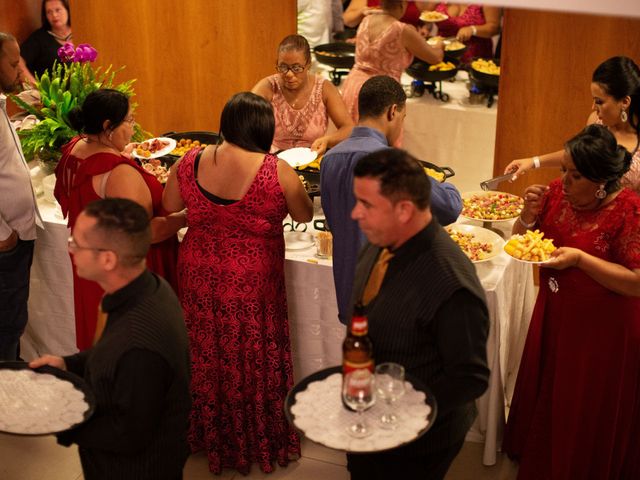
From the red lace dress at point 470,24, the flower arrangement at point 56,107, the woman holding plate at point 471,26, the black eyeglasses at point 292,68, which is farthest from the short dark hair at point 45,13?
the red lace dress at point 470,24

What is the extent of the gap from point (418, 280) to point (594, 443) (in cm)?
133

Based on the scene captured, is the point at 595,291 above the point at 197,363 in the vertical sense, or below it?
above

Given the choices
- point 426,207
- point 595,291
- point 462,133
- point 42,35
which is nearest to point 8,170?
point 426,207

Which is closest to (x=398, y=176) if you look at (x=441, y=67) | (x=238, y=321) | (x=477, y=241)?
(x=238, y=321)

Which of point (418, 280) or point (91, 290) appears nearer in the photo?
point (418, 280)

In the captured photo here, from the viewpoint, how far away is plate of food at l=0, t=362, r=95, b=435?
214cm

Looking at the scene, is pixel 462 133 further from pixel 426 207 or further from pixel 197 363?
pixel 426 207

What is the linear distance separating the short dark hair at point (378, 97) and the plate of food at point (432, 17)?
3.52 metres

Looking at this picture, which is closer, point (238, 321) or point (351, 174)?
point (351, 174)

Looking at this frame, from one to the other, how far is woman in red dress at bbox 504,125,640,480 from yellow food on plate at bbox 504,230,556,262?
0.20 feet

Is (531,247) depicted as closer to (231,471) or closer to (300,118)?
(231,471)

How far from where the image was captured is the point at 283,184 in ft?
10.0

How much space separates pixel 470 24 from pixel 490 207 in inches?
124

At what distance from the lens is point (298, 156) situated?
12.7ft
